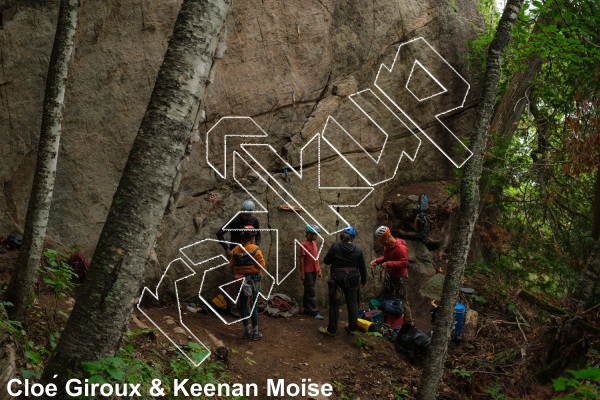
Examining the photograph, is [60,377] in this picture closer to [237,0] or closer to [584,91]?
[237,0]

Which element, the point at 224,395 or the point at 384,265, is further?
the point at 384,265

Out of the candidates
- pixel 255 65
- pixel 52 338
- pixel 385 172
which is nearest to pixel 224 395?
pixel 52 338

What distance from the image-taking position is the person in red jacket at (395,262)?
8.48 m

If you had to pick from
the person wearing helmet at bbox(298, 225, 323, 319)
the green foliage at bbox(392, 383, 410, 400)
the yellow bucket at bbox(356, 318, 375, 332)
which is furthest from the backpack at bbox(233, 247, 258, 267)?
the green foliage at bbox(392, 383, 410, 400)

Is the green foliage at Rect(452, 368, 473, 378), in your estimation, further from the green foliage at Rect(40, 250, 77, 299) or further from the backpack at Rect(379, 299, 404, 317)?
the green foliage at Rect(40, 250, 77, 299)

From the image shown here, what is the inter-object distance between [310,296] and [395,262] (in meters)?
2.10

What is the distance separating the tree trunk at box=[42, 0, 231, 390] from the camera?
322 centimetres

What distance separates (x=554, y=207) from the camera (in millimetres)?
10547

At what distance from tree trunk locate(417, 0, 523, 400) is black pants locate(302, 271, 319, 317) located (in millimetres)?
3629

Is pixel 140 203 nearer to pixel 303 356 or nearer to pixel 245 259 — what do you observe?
pixel 245 259

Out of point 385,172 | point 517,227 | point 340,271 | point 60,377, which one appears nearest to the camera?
point 60,377

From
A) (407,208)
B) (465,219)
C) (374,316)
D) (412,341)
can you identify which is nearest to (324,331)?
(374,316)

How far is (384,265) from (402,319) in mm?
1301

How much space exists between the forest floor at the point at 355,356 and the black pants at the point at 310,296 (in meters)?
0.26
